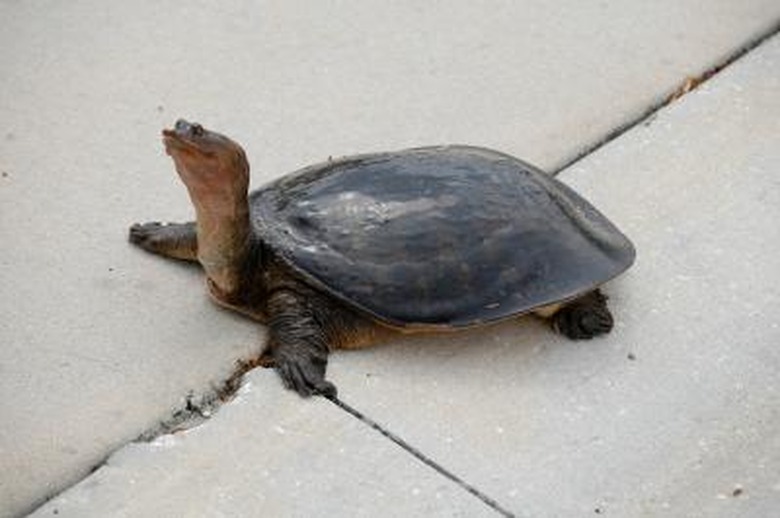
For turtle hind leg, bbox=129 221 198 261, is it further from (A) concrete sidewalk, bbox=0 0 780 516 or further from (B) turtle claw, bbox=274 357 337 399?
(B) turtle claw, bbox=274 357 337 399

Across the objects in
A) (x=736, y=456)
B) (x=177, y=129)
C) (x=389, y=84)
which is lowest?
(x=736, y=456)

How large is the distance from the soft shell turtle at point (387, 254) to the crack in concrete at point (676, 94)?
726 mm

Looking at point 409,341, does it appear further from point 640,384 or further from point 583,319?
point 640,384

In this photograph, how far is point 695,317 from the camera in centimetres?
358

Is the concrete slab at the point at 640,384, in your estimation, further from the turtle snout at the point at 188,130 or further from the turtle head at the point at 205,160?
the turtle snout at the point at 188,130

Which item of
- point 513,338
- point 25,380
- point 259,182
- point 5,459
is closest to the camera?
point 5,459

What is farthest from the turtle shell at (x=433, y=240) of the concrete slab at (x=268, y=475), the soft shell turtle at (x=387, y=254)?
the concrete slab at (x=268, y=475)

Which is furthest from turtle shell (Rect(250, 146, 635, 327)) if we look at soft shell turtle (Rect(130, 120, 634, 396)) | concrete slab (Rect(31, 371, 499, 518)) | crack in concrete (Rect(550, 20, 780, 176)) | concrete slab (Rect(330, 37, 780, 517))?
crack in concrete (Rect(550, 20, 780, 176))

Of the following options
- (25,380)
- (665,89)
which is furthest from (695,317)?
(25,380)

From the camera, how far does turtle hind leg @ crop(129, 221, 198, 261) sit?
3578 millimetres

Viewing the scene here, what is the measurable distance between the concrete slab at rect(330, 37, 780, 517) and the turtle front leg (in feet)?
0.20

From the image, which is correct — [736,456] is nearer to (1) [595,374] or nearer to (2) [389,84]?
(1) [595,374]

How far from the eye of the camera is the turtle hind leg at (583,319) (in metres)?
3.46

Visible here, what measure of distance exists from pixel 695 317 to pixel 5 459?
1740 mm
